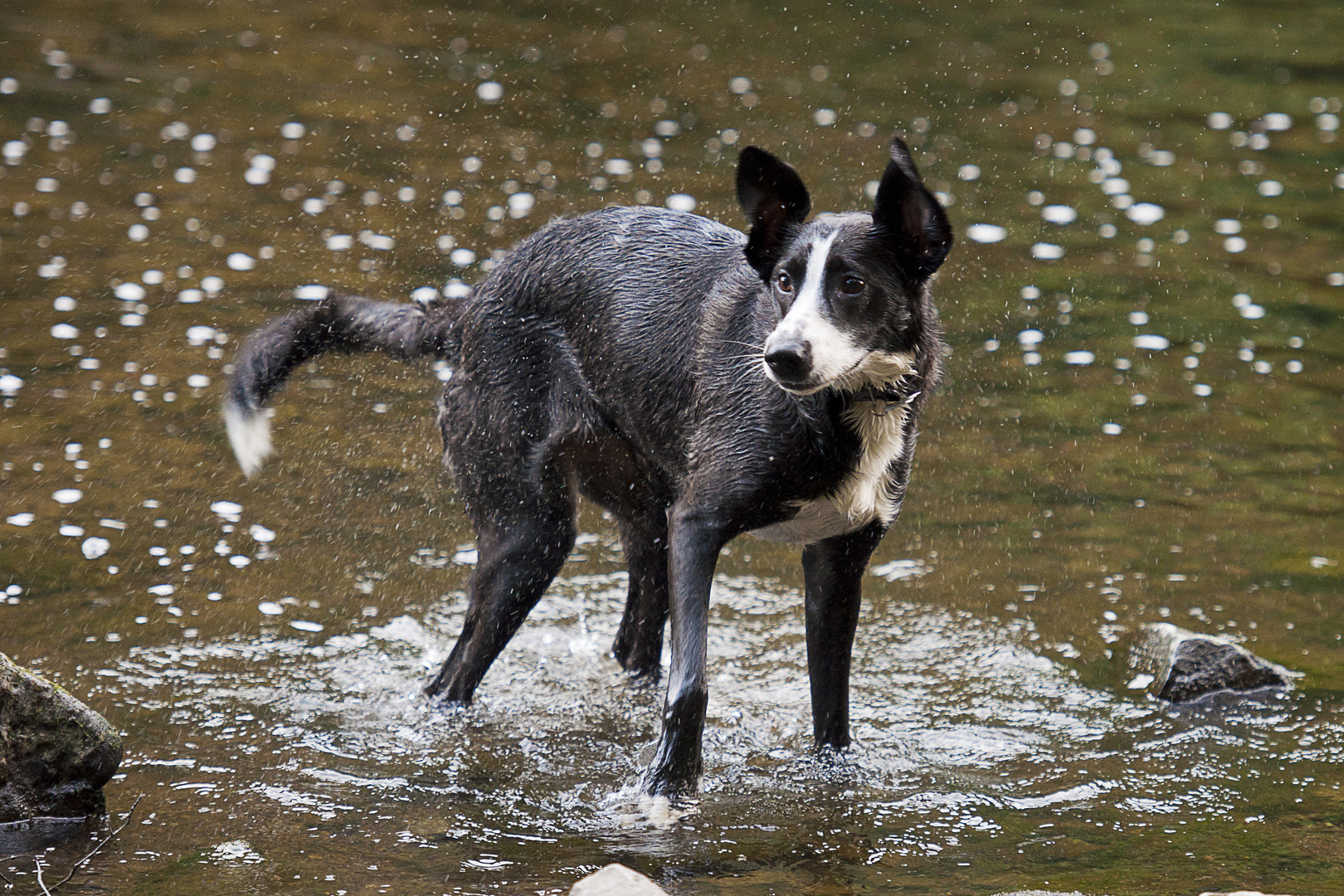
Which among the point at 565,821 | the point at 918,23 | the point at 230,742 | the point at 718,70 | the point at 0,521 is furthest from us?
the point at 918,23

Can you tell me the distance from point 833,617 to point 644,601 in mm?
930

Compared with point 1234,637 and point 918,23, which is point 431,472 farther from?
point 918,23

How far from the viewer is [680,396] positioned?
15.2ft

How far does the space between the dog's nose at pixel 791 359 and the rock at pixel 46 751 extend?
7.19ft

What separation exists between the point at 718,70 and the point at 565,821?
11.1 m

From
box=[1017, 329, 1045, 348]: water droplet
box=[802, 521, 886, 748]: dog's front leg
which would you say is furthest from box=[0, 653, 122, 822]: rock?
box=[1017, 329, 1045, 348]: water droplet

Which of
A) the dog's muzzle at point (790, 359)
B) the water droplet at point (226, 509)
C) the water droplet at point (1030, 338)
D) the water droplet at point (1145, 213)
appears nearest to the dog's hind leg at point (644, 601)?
the dog's muzzle at point (790, 359)

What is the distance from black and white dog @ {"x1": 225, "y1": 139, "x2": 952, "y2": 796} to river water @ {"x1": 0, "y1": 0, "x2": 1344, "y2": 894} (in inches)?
19.0

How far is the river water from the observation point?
14.7 feet

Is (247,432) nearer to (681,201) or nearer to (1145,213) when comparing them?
(681,201)

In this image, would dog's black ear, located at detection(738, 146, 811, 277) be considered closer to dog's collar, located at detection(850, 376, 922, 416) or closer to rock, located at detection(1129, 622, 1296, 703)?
dog's collar, located at detection(850, 376, 922, 416)

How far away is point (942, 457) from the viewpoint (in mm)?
7570

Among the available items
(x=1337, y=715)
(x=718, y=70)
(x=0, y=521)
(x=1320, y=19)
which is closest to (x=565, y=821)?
(x=1337, y=715)

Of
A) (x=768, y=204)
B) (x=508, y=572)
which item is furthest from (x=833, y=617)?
(x=768, y=204)
